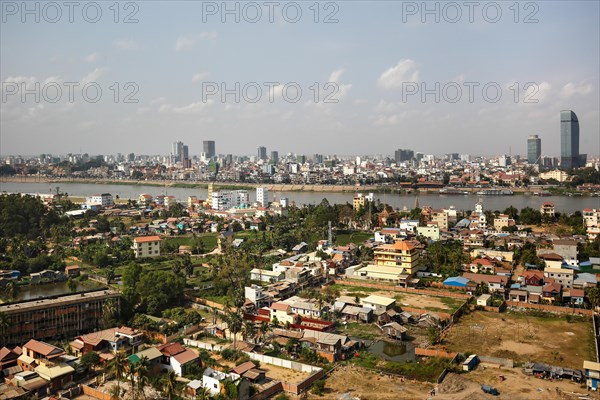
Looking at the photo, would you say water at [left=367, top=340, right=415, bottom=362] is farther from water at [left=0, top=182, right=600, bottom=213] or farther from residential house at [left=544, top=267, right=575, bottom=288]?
water at [left=0, top=182, right=600, bottom=213]

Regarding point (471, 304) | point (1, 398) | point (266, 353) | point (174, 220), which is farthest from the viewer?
point (174, 220)

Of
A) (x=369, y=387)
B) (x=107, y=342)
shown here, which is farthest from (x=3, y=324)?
(x=369, y=387)

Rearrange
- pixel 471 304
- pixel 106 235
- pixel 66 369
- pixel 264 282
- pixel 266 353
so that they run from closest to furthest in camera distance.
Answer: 1. pixel 66 369
2. pixel 266 353
3. pixel 471 304
4. pixel 264 282
5. pixel 106 235

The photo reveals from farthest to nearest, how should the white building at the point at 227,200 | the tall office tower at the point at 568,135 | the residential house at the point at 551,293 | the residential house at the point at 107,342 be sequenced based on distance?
1. the tall office tower at the point at 568,135
2. the white building at the point at 227,200
3. the residential house at the point at 551,293
4. the residential house at the point at 107,342

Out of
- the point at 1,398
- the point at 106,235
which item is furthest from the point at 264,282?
the point at 106,235

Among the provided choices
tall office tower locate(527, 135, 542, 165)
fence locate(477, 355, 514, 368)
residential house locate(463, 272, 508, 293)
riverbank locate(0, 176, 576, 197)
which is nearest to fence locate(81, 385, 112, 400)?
fence locate(477, 355, 514, 368)

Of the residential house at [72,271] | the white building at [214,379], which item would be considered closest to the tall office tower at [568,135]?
the residential house at [72,271]

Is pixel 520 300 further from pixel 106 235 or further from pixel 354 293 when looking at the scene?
pixel 106 235

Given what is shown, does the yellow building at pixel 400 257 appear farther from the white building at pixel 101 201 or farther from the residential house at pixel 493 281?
the white building at pixel 101 201
